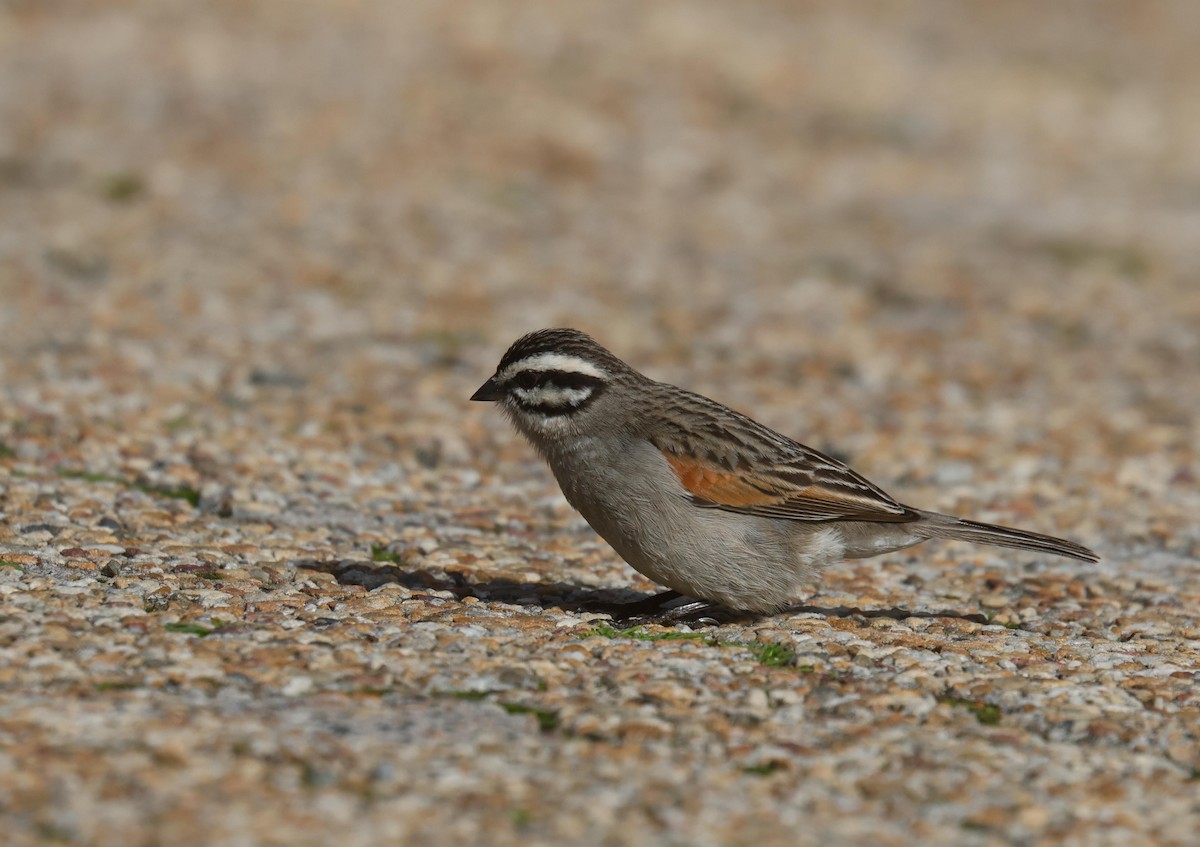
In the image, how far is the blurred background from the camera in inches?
419

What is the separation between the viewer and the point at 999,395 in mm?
11391

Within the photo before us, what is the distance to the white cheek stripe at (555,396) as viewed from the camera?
7.15m

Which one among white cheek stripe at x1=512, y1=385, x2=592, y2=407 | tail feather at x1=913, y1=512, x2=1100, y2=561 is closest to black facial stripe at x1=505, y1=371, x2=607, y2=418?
white cheek stripe at x1=512, y1=385, x2=592, y2=407

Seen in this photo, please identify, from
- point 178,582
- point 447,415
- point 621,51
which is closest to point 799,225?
point 621,51

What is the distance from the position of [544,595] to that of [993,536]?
6.95 feet

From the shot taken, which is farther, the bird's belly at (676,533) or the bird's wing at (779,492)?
the bird's wing at (779,492)

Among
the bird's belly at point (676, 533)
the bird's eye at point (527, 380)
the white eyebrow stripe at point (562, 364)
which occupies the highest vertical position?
the white eyebrow stripe at point (562, 364)

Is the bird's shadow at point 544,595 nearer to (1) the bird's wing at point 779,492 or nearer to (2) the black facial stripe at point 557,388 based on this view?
(1) the bird's wing at point 779,492

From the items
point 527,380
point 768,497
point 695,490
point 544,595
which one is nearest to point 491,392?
point 527,380

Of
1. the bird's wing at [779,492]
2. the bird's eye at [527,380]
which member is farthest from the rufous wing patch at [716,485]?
the bird's eye at [527,380]

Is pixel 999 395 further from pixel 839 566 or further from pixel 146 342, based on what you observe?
pixel 146 342

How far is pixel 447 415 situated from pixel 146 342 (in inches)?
94.0

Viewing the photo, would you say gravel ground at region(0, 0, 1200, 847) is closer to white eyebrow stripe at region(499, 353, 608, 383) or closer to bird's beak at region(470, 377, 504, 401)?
bird's beak at region(470, 377, 504, 401)

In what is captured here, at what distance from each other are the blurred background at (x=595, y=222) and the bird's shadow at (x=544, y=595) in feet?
6.54
